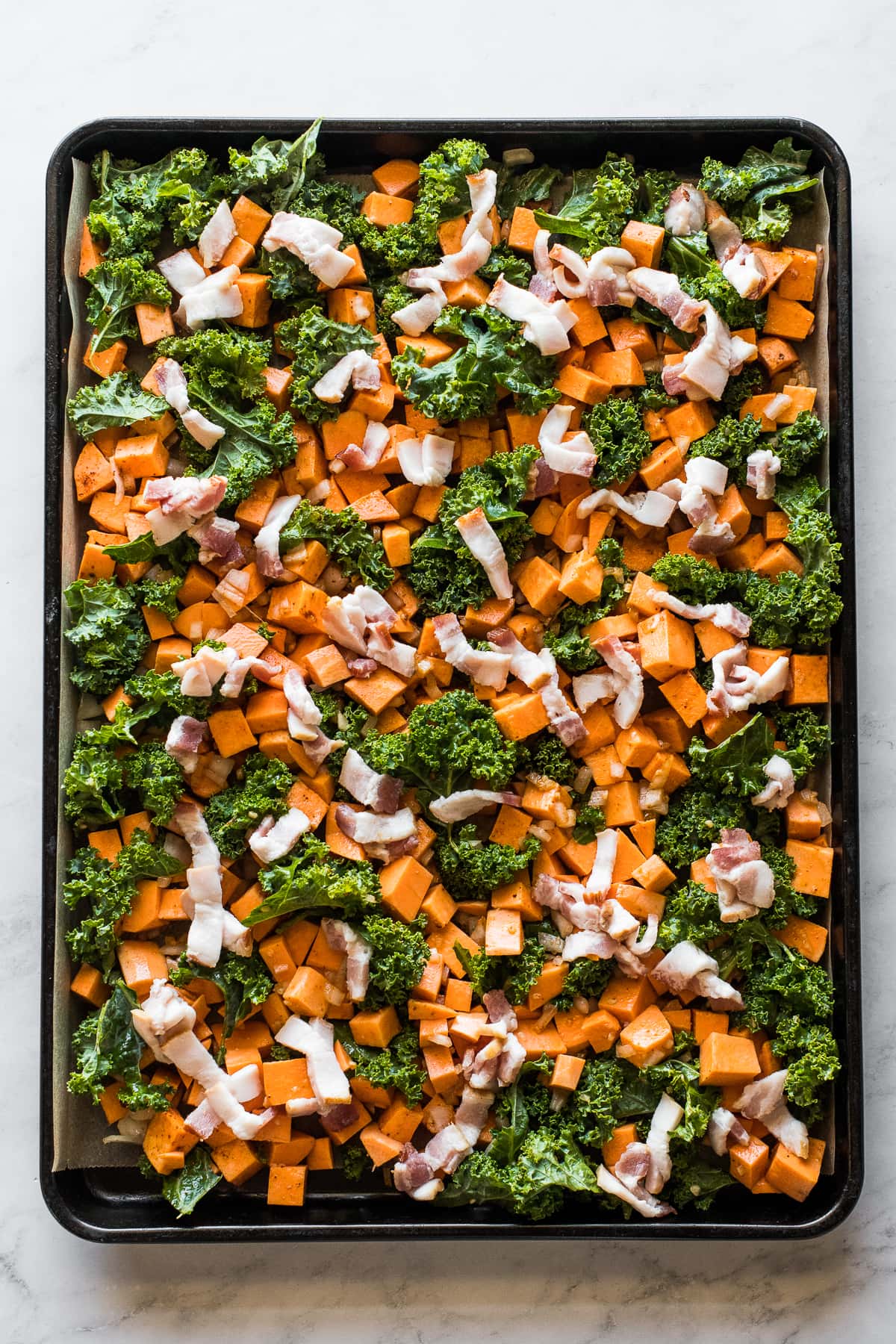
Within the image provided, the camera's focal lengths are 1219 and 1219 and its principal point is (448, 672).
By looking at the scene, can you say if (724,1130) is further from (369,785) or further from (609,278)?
(609,278)

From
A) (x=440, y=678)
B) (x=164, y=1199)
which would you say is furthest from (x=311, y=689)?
(x=164, y=1199)

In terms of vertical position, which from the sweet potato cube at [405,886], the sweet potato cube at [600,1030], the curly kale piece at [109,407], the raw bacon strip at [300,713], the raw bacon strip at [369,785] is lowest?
the sweet potato cube at [600,1030]

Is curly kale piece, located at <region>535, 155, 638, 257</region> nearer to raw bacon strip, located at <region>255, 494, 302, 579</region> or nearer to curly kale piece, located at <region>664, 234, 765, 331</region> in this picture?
curly kale piece, located at <region>664, 234, 765, 331</region>

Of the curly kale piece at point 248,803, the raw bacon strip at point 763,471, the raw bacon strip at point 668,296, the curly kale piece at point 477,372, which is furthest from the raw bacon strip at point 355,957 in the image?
the raw bacon strip at point 668,296

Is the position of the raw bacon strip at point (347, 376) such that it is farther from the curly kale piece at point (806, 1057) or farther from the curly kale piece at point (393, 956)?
the curly kale piece at point (806, 1057)

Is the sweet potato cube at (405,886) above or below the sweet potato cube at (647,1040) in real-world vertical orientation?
above

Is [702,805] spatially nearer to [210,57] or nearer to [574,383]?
[574,383]

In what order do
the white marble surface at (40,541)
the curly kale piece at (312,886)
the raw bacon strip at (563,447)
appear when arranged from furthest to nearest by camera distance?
1. the white marble surface at (40,541)
2. the raw bacon strip at (563,447)
3. the curly kale piece at (312,886)
